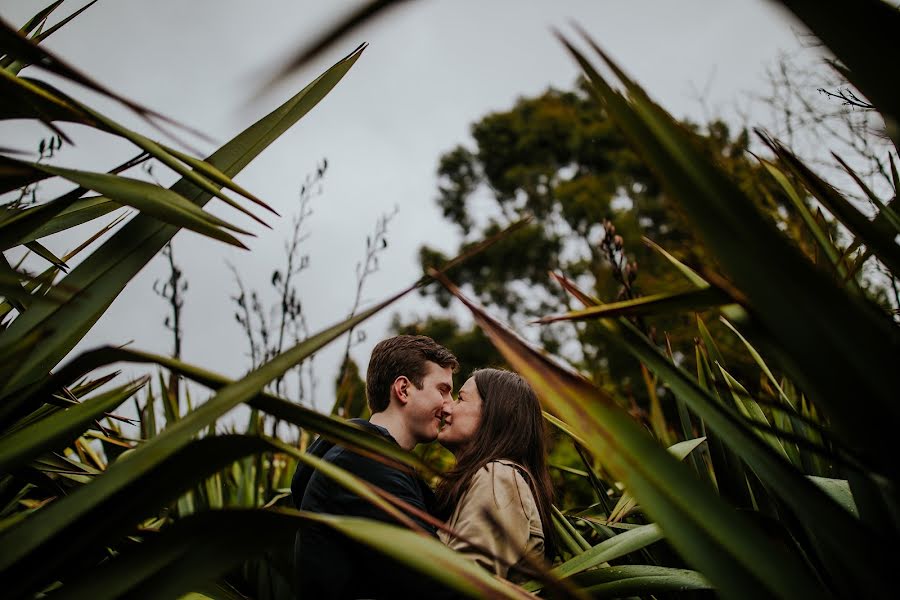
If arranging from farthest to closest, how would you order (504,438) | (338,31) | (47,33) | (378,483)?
(504,438)
(378,483)
(47,33)
(338,31)

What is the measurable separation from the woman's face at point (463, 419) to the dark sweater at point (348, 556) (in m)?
0.49

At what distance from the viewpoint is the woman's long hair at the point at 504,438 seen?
1890 millimetres

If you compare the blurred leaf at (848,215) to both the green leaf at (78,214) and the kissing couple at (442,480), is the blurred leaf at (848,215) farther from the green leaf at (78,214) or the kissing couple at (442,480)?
the green leaf at (78,214)

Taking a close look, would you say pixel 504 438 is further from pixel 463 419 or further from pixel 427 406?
pixel 427 406

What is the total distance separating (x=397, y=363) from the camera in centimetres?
232

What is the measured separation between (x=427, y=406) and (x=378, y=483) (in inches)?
25.4

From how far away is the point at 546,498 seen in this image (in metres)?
1.68

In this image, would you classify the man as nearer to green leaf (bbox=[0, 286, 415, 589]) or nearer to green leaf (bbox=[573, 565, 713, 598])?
green leaf (bbox=[573, 565, 713, 598])

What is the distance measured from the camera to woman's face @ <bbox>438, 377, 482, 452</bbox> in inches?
85.7

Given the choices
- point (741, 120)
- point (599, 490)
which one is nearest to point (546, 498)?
point (599, 490)

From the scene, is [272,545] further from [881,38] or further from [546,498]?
[546,498]

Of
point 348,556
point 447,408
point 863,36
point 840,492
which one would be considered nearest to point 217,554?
point 863,36

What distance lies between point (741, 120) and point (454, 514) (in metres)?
4.85

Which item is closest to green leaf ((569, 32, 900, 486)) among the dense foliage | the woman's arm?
the dense foliage
